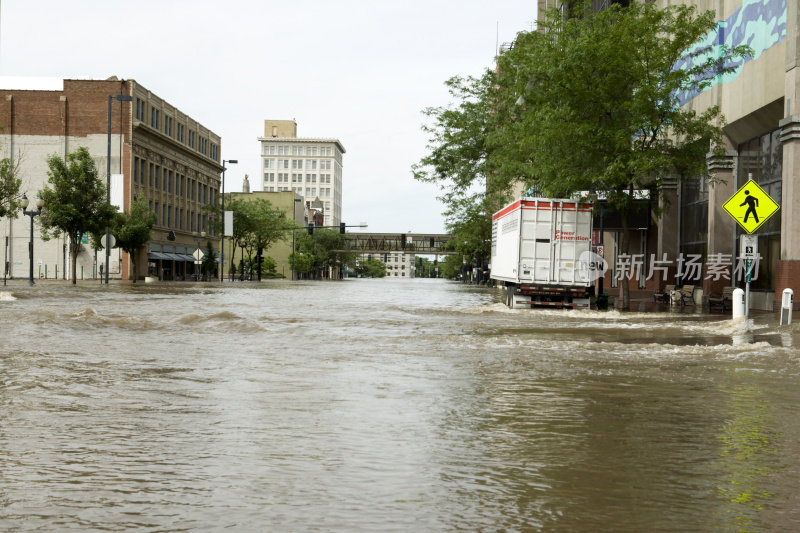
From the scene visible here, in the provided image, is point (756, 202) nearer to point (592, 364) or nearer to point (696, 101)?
point (592, 364)

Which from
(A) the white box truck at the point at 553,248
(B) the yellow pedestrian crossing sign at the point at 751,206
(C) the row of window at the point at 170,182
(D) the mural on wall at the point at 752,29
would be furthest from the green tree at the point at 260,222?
(B) the yellow pedestrian crossing sign at the point at 751,206

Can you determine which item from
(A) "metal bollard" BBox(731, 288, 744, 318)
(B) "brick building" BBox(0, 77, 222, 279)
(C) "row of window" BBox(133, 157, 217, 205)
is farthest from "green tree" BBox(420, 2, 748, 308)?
(C) "row of window" BBox(133, 157, 217, 205)

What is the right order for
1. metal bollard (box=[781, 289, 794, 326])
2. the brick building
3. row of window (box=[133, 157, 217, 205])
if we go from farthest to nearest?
row of window (box=[133, 157, 217, 205])
the brick building
metal bollard (box=[781, 289, 794, 326])

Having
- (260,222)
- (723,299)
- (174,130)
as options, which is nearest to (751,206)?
(723,299)

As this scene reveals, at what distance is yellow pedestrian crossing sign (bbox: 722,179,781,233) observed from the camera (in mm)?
21531

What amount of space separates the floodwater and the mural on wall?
60.1 feet

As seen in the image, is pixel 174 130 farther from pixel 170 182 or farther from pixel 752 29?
pixel 752 29

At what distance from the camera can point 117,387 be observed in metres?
10.8

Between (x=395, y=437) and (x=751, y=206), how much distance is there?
1630 cm

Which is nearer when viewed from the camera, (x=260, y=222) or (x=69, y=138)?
(x=69, y=138)

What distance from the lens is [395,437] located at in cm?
793

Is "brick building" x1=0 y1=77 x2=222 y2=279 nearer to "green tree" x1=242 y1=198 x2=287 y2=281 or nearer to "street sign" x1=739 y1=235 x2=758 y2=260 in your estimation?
"green tree" x1=242 y1=198 x2=287 y2=281

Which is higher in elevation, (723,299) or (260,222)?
(260,222)

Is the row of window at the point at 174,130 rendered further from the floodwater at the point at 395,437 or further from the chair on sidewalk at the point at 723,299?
the floodwater at the point at 395,437
